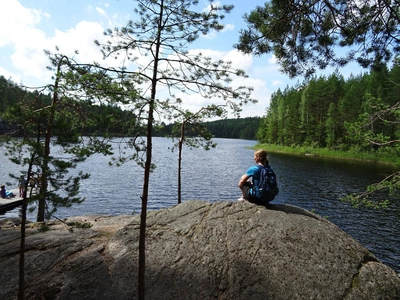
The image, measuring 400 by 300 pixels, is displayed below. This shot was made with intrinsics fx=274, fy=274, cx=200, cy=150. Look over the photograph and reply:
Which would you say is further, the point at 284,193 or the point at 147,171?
the point at 284,193

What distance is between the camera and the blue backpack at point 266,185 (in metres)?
7.57

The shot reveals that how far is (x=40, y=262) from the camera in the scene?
7070 mm

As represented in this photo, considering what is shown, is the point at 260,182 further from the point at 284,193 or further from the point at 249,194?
the point at 284,193

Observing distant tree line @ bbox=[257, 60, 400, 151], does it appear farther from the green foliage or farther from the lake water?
the lake water

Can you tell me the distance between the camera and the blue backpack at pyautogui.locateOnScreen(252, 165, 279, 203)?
757 centimetres

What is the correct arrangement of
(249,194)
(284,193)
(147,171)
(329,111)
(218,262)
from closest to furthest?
(147,171), (218,262), (249,194), (284,193), (329,111)

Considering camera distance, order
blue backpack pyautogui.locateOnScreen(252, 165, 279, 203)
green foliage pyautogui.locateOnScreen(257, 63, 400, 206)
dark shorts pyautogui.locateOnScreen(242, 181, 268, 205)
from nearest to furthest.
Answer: blue backpack pyautogui.locateOnScreen(252, 165, 279, 203)
dark shorts pyautogui.locateOnScreen(242, 181, 268, 205)
green foliage pyautogui.locateOnScreen(257, 63, 400, 206)

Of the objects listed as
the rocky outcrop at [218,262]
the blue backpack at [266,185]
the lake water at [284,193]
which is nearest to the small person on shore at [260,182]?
the blue backpack at [266,185]

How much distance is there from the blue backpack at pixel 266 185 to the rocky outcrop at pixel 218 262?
0.37 m

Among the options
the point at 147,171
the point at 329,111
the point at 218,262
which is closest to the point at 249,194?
the point at 218,262

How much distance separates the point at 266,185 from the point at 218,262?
8.06ft

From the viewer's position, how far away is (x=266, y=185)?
7.62 m

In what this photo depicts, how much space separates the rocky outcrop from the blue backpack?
1.22ft

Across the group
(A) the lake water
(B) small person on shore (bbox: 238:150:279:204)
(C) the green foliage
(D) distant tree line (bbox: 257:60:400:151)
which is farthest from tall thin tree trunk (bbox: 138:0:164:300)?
(D) distant tree line (bbox: 257:60:400:151)
